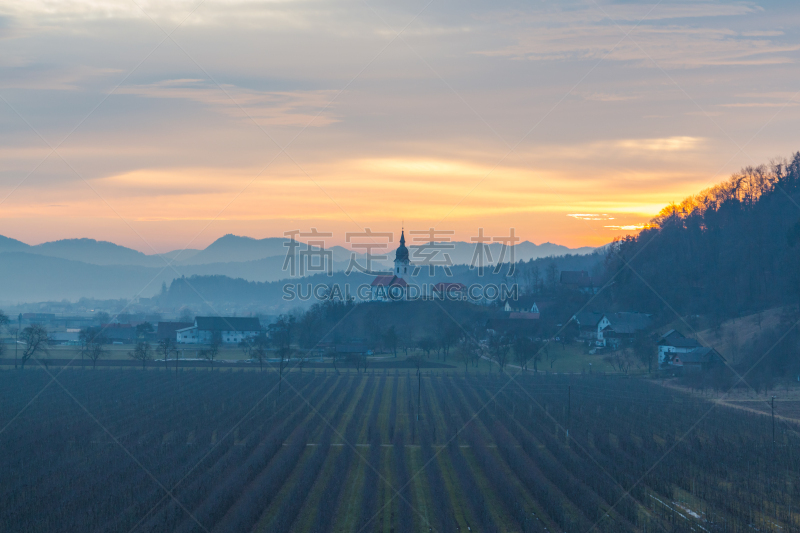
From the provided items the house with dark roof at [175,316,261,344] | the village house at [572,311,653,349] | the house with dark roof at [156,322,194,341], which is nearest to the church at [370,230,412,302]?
the house with dark roof at [175,316,261,344]

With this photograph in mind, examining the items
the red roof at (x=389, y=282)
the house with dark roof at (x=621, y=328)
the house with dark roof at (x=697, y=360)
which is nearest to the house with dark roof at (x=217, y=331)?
the red roof at (x=389, y=282)

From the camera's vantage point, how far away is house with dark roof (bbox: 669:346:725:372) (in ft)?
195

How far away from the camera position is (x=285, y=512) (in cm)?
2227

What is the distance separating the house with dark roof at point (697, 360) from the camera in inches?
2338

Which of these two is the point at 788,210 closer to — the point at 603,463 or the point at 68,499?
the point at 603,463

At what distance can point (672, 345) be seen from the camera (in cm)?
6334

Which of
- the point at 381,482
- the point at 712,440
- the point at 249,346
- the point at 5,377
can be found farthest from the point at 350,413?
the point at 249,346

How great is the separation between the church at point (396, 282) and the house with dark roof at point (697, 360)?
203 feet

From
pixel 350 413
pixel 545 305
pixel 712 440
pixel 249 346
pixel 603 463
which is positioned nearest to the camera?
pixel 603 463

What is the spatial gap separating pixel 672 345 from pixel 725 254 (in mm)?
25119

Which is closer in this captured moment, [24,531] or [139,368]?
[24,531]

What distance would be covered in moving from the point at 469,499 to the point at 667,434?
52.2 feet

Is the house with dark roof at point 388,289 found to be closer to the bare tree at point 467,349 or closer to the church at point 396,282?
the church at point 396,282

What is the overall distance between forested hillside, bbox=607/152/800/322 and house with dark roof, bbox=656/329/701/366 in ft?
28.6
